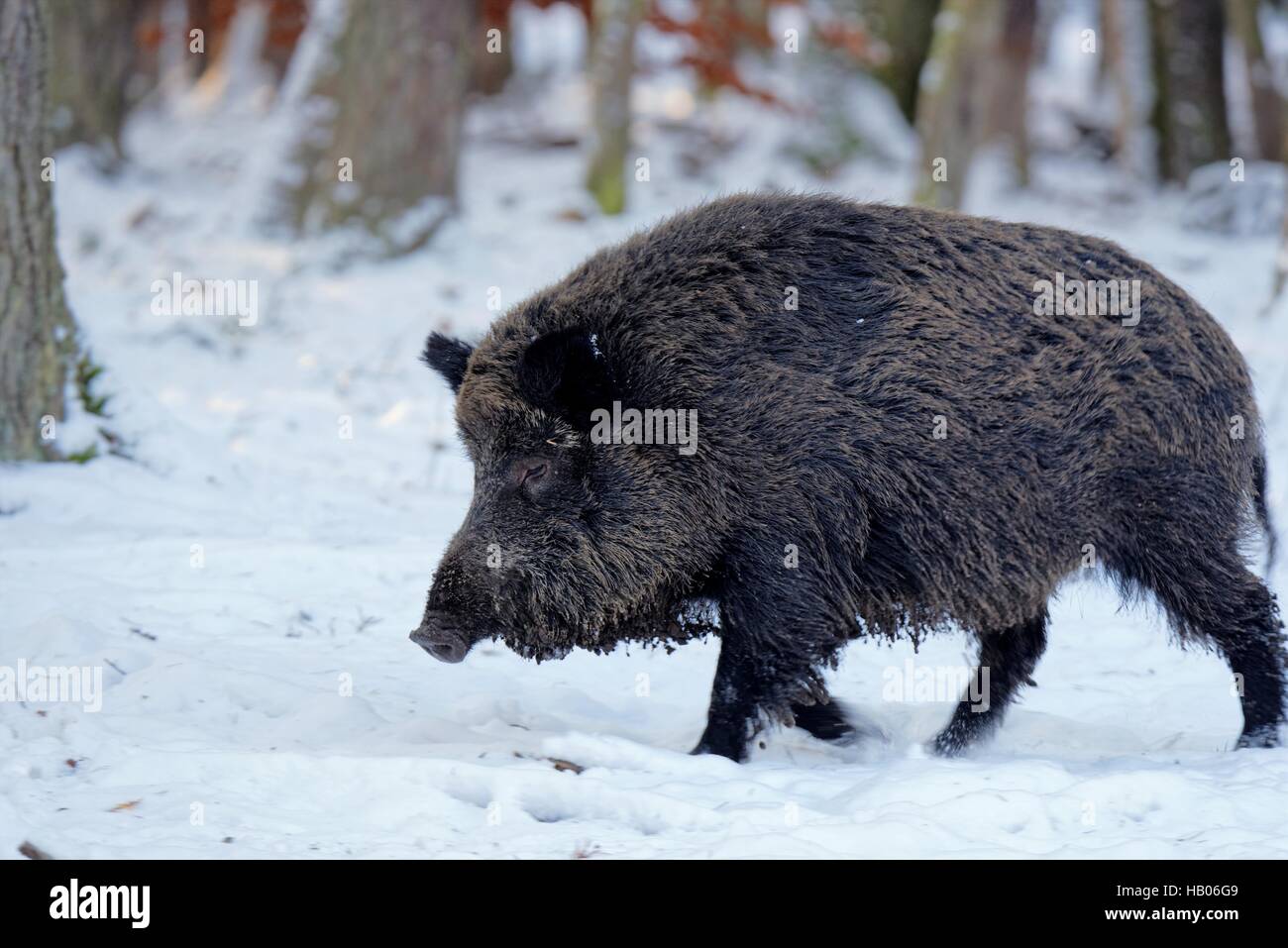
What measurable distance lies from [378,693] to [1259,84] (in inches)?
668

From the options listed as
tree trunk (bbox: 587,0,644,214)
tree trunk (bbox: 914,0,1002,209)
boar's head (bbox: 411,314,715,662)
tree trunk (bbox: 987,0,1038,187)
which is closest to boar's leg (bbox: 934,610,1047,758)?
boar's head (bbox: 411,314,715,662)

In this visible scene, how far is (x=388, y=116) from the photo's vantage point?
12031 mm

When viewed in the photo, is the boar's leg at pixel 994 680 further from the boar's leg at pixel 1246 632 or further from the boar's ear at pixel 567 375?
the boar's ear at pixel 567 375

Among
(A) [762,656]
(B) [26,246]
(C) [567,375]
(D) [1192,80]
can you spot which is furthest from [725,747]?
(D) [1192,80]

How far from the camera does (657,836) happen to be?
360 centimetres

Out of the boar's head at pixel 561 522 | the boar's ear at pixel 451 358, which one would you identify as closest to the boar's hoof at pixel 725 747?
the boar's head at pixel 561 522

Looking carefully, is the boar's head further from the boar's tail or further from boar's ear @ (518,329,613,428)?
the boar's tail

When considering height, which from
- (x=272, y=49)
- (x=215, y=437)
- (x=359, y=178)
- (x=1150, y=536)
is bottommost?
(x=1150, y=536)

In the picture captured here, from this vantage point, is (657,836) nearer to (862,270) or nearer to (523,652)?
(523,652)

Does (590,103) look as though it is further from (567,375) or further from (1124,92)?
(567,375)

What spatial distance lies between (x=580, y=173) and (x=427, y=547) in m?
8.84

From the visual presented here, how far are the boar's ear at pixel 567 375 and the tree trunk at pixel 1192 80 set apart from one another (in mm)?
15610

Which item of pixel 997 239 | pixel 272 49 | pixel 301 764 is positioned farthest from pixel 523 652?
pixel 272 49

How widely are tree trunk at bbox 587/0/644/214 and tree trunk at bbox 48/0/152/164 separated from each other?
5457 millimetres
